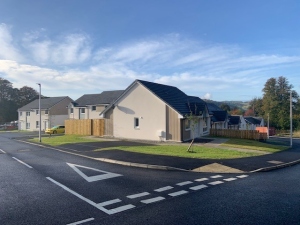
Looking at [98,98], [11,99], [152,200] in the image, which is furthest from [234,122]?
[11,99]

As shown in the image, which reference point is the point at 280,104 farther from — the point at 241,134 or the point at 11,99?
the point at 11,99

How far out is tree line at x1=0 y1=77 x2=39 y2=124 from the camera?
222 feet

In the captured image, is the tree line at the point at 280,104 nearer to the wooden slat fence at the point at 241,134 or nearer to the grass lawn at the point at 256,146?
the wooden slat fence at the point at 241,134

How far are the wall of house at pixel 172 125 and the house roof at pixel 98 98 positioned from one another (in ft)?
69.2

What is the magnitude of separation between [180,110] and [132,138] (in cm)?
642

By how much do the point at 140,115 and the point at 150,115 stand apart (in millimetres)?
1285

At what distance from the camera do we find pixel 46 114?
49.0 meters

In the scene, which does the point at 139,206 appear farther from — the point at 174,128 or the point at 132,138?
the point at 132,138

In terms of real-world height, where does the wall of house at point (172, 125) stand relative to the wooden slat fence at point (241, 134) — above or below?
above

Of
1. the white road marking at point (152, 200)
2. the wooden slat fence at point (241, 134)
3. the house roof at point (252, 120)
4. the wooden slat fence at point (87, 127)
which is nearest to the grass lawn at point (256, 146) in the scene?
the wooden slat fence at point (241, 134)

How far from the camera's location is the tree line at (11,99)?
67625 mm

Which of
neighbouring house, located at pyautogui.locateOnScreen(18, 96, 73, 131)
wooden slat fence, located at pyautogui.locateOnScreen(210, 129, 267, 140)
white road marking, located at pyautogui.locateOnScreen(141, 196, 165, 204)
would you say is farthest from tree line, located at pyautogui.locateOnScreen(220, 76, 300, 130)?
white road marking, located at pyautogui.locateOnScreen(141, 196, 165, 204)

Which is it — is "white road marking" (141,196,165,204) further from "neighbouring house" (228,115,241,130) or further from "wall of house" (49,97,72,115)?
"wall of house" (49,97,72,115)

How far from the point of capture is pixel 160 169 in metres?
11.4
